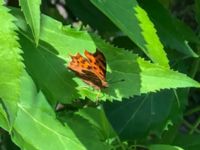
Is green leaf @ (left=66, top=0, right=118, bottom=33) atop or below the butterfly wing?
below

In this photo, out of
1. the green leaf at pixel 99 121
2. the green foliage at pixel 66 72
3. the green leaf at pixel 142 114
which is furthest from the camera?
the green leaf at pixel 142 114

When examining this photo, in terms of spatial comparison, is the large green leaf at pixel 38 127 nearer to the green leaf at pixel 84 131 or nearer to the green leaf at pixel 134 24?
the green leaf at pixel 84 131

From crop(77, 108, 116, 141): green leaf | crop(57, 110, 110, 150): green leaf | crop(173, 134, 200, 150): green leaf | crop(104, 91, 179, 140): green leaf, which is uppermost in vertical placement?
crop(57, 110, 110, 150): green leaf

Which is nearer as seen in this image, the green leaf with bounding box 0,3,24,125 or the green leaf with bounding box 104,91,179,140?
the green leaf with bounding box 0,3,24,125

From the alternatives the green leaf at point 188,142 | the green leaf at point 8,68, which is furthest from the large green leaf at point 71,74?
the green leaf at point 188,142

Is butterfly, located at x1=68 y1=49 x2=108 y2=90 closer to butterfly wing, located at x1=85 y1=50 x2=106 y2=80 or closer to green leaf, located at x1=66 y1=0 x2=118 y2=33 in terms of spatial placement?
butterfly wing, located at x1=85 y1=50 x2=106 y2=80

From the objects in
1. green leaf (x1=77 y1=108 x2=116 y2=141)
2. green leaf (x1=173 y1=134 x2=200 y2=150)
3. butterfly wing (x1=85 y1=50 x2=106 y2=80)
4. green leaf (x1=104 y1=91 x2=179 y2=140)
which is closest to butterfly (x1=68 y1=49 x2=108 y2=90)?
butterfly wing (x1=85 y1=50 x2=106 y2=80)

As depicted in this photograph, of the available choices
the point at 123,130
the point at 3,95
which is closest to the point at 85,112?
the point at 123,130
